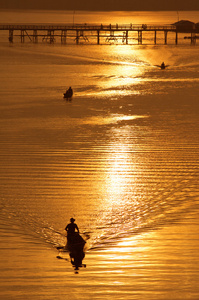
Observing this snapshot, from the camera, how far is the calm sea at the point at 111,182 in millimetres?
16422

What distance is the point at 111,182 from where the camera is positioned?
24.0 meters

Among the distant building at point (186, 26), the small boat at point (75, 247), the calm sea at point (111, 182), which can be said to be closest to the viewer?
the calm sea at point (111, 182)

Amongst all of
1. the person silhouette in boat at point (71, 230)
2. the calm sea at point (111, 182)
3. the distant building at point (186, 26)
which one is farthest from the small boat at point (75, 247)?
the distant building at point (186, 26)

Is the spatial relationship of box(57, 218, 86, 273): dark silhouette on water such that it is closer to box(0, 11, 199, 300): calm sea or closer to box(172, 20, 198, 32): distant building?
box(0, 11, 199, 300): calm sea

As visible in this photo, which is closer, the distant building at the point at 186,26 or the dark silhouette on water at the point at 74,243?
the dark silhouette on water at the point at 74,243

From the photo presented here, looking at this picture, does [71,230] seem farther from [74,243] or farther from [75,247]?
[75,247]

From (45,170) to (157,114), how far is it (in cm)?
1650

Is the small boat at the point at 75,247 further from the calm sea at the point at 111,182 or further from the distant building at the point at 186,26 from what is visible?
the distant building at the point at 186,26

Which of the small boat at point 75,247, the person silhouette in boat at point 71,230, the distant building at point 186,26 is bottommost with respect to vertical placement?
the small boat at point 75,247

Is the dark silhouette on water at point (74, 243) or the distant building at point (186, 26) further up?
the distant building at point (186, 26)

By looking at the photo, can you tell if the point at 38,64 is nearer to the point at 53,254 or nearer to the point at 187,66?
the point at 187,66

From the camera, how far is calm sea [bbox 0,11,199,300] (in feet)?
53.9

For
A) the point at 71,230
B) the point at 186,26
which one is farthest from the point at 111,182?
the point at 186,26

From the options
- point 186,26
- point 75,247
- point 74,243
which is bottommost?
point 75,247
